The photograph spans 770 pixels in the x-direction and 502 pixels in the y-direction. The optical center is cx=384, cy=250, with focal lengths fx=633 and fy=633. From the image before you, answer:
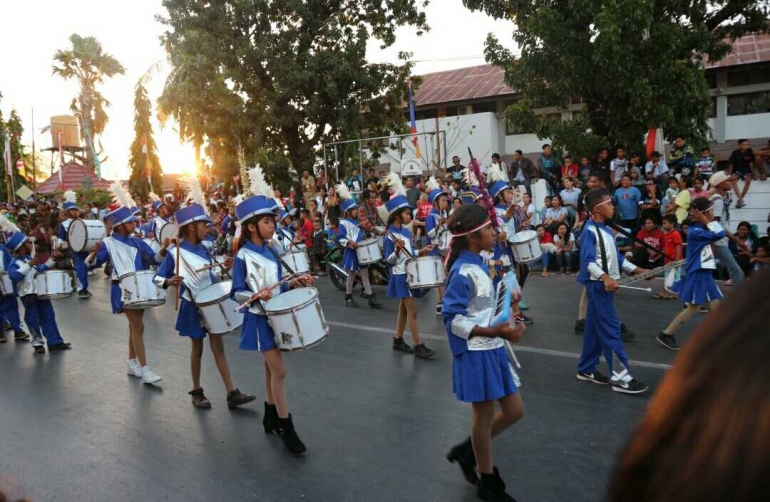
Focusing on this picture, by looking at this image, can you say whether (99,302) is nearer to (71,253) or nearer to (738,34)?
(71,253)

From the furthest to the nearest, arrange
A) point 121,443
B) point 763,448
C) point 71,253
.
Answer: point 71,253 < point 121,443 < point 763,448

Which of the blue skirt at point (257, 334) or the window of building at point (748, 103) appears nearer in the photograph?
the blue skirt at point (257, 334)

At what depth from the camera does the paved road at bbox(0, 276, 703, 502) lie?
14.9 feet

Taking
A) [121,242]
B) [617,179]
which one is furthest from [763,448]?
[617,179]

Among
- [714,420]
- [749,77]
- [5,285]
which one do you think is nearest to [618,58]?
[5,285]

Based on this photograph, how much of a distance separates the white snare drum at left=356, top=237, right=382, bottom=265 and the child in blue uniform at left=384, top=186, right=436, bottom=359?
1.85 metres

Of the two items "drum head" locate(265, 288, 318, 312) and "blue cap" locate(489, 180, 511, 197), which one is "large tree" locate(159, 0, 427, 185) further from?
"drum head" locate(265, 288, 318, 312)

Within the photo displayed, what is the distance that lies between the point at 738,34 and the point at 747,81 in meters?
10.5

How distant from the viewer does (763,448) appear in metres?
0.70

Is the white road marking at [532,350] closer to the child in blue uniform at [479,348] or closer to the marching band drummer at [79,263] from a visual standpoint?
the child in blue uniform at [479,348]

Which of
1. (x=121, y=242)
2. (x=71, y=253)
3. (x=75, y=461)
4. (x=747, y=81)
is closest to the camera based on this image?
(x=75, y=461)

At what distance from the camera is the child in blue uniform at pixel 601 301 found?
19.9 feet

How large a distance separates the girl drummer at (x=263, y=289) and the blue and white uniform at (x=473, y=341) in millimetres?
1579

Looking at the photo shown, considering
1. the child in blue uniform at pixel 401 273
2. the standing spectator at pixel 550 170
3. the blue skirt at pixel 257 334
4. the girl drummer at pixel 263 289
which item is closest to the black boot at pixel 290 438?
the girl drummer at pixel 263 289
